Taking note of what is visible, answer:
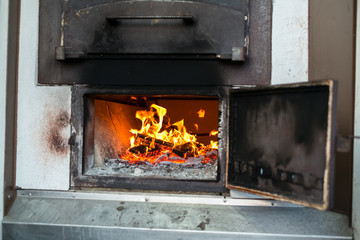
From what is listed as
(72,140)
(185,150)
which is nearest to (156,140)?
(185,150)

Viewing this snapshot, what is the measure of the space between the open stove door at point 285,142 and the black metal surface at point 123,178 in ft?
0.23

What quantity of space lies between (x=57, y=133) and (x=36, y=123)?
0.13 metres

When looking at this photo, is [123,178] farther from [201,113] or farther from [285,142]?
[201,113]

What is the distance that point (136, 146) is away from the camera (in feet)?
6.50

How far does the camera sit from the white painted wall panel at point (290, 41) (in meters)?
1.44

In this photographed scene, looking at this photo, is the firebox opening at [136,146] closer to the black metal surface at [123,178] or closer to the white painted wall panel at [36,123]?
the black metal surface at [123,178]

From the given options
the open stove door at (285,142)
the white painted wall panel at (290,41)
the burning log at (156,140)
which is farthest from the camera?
the burning log at (156,140)

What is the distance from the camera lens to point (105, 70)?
1.54m

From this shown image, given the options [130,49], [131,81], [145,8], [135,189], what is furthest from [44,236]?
[145,8]

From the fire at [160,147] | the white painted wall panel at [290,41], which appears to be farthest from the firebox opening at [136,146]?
the white painted wall panel at [290,41]

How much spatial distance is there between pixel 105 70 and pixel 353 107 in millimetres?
1231

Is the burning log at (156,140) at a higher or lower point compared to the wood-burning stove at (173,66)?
lower

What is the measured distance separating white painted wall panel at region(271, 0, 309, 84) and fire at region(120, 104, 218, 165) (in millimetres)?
690

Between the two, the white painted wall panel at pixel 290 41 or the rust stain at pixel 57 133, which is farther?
the rust stain at pixel 57 133
